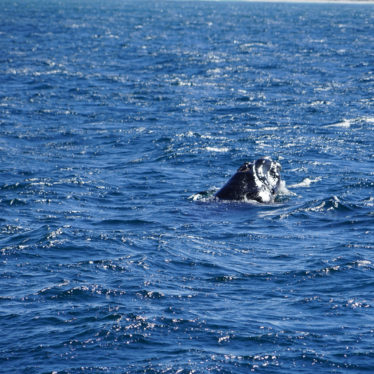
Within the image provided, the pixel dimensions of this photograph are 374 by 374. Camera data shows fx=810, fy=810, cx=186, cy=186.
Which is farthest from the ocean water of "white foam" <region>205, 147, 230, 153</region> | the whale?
the whale

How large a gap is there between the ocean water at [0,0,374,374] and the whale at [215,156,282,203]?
1.51 ft

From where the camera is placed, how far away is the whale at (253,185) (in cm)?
2442

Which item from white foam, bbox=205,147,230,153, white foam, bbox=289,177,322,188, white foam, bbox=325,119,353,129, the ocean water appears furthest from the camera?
white foam, bbox=325,119,353,129

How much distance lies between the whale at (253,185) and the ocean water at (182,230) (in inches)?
18.1

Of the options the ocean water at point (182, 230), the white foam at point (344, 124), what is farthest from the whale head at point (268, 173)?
the white foam at point (344, 124)

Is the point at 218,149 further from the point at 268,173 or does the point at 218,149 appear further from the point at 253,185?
the point at 253,185

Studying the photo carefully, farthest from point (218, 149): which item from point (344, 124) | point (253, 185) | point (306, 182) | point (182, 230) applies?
point (182, 230)

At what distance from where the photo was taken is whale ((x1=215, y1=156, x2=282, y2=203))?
24422 millimetres

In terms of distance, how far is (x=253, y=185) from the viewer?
24531mm

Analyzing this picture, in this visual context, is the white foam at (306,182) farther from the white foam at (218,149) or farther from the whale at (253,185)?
the white foam at (218,149)

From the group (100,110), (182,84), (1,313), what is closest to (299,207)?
(1,313)

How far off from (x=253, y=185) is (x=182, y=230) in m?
3.75

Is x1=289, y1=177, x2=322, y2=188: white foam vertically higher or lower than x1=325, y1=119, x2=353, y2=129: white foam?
lower

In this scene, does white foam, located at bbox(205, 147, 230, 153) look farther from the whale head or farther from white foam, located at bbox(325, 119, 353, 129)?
the whale head
